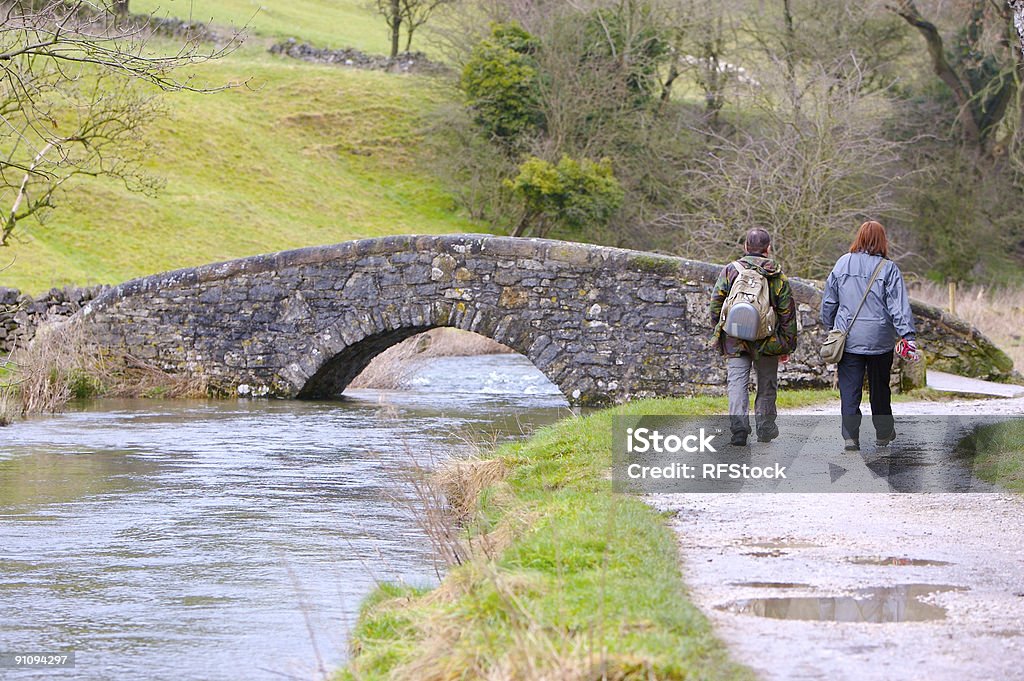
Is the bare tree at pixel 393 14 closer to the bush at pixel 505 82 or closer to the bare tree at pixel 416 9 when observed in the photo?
the bare tree at pixel 416 9

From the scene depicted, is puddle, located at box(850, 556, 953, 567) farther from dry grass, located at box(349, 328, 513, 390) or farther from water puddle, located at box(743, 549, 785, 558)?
dry grass, located at box(349, 328, 513, 390)

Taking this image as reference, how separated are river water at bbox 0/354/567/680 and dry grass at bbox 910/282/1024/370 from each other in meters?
10.4

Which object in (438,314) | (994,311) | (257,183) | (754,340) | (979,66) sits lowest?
(994,311)

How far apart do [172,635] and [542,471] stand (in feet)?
11.2

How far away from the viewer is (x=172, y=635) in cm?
632

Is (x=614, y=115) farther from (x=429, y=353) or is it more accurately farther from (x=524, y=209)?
(x=429, y=353)

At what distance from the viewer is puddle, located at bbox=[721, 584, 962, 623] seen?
16.0 ft

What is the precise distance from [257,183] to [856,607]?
36.1m

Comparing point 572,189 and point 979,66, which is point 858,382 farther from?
point 979,66

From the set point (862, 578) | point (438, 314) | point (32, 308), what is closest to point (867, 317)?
point (862, 578)

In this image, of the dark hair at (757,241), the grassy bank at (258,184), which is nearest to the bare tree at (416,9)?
the grassy bank at (258,184)

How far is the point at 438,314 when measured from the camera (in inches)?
695

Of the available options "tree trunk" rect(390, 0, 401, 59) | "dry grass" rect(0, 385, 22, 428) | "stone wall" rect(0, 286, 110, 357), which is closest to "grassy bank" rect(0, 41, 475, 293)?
"tree trunk" rect(390, 0, 401, 59)

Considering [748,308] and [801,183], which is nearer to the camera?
[748,308]
